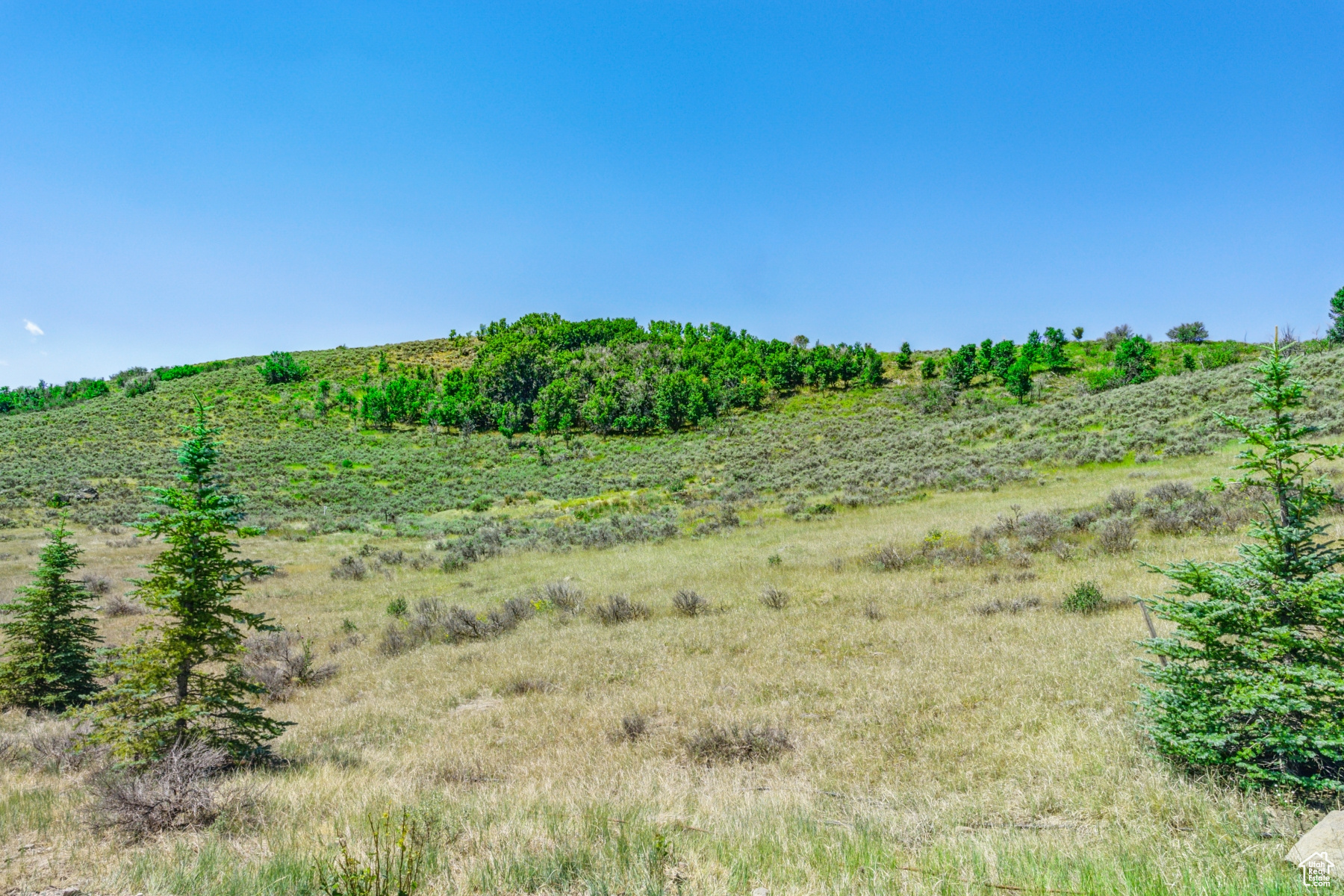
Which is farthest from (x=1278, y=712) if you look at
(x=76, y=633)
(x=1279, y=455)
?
(x=76, y=633)

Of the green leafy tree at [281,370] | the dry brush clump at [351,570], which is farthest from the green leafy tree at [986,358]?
the green leafy tree at [281,370]

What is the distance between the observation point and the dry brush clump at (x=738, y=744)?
6.68 metres

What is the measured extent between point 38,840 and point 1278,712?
995cm

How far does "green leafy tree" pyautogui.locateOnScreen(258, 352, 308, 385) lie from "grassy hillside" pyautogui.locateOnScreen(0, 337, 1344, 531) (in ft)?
14.1

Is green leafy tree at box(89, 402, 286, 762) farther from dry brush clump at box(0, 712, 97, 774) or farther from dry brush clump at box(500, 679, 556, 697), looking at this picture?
dry brush clump at box(500, 679, 556, 697)

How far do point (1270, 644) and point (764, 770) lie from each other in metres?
4.52

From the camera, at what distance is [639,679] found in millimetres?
9750

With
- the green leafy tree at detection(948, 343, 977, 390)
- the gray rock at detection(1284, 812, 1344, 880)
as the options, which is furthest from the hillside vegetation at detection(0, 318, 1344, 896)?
the green leafy tree at detection(948, 343, 977, 390)

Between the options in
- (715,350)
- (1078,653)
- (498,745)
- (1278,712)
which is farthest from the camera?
(715,350)

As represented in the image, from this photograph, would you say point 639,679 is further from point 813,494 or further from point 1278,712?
point 813,494

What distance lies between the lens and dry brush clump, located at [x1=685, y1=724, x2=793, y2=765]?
21.9 feet

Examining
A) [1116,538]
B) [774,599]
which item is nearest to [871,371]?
[1116,538]

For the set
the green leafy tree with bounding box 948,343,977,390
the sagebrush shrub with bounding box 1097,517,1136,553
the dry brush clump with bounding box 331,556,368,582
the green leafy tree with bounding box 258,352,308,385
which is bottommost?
the dry brush clump with bounding box 331,556,368,582

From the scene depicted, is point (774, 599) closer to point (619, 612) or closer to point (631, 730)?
point (619, 612)
